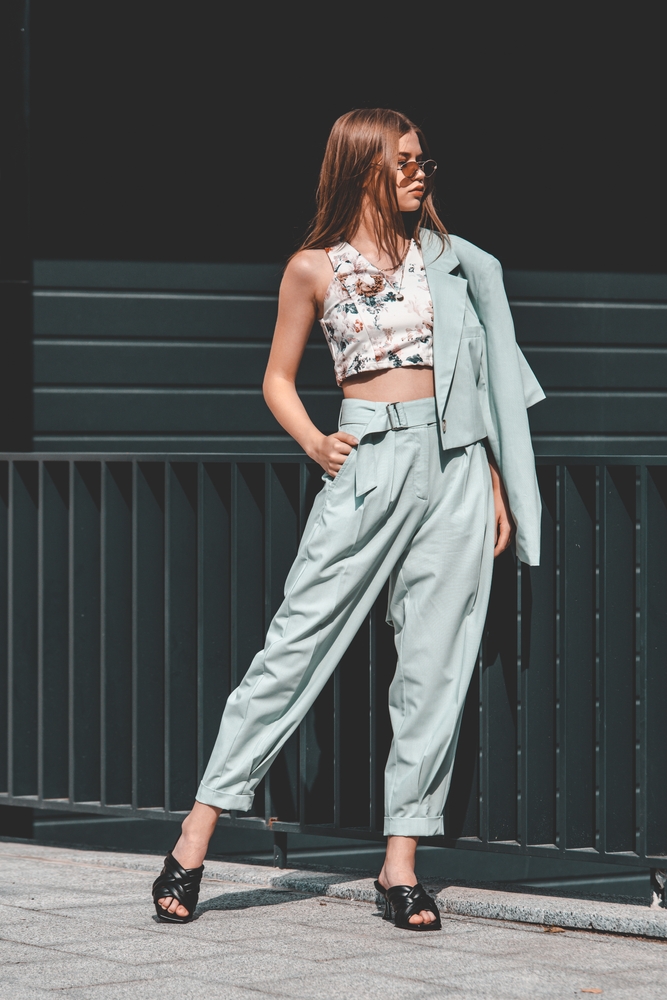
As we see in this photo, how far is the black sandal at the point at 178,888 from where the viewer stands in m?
3.52

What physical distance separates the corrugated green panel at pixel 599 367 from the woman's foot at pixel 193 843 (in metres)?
3.72

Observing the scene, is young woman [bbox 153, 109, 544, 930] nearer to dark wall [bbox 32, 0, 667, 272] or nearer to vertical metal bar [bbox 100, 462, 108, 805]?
vertical metal bar [bbox 100, 462, 108, 805]

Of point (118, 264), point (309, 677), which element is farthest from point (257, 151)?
point (309, 677)

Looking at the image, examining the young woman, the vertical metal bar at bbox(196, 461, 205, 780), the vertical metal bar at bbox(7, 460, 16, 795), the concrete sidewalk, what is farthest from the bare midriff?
the vertical metal bar at bbox(7, 460, 16, 795)

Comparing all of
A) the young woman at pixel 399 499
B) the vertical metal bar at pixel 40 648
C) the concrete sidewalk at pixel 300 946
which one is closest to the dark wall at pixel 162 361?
the vertical metal bar at pixel 40 648

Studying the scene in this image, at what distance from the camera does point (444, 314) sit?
3502 millimetres

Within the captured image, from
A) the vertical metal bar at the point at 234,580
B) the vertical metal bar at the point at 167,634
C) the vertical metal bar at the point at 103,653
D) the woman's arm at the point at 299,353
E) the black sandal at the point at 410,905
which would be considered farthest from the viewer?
the vertical metal bar at the point at 103,653

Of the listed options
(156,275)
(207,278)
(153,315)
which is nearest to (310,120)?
(207,278)

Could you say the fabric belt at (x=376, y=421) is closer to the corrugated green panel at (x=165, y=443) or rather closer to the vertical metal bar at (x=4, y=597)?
the vertical metal bar at (x=4, y=597)

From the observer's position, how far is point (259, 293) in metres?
6.47

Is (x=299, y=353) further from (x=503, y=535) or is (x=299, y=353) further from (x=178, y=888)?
(x=178, y=888)

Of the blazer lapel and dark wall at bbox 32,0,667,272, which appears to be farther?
dark wall at bbox 32,0,667,272

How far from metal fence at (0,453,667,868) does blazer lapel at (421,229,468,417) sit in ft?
1.56

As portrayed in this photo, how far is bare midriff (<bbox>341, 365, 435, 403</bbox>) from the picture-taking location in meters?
3.52
